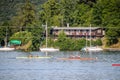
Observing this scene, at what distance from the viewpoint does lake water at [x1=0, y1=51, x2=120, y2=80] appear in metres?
58.4

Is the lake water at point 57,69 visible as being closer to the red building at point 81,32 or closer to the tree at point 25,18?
the red building at point 81,32

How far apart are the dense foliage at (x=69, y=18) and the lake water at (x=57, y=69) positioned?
2842cm

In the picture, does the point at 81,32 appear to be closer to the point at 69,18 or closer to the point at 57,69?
the point at 69,18

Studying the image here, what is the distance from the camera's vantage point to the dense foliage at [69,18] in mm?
113338

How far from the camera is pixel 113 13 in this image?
113000 millimetres

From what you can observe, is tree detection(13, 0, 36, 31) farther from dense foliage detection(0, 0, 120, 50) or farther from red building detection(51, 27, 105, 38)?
red building detection(51, 27, 105, 38)

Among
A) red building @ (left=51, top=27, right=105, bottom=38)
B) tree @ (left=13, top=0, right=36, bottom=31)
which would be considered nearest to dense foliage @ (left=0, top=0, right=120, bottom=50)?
tree @ (left=13, top=0, right=36, bottom=31)

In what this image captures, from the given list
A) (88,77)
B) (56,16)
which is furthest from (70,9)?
(88,77)

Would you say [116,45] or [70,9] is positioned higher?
[70,9]

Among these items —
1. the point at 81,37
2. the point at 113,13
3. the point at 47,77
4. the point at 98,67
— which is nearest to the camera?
the point at 47,77

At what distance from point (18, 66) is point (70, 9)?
189 feet

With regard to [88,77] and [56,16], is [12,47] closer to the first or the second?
[56,16]

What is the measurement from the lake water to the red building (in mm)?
33859

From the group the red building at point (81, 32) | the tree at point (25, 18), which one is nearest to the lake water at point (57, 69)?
the red building at point (81, 32)
